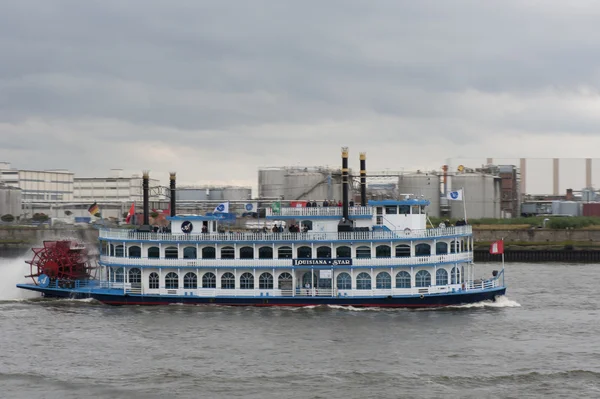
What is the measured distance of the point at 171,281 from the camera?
48.3m

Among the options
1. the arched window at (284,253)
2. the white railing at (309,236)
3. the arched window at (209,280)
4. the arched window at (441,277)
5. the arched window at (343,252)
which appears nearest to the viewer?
the white railing at (309,236)

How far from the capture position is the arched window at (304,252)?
47438 mm

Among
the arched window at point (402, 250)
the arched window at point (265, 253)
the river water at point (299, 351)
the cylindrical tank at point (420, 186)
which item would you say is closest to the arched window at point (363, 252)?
the arched window at point (402, 250)

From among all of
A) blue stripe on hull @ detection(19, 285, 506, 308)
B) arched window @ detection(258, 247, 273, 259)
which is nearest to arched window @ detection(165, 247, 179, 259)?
blue stripe on hull @ detection(19, 285, 506, 308)

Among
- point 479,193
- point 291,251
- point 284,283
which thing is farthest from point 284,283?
point 479,193

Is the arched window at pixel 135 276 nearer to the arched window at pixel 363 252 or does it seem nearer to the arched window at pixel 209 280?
the arched window at pixel 209 280

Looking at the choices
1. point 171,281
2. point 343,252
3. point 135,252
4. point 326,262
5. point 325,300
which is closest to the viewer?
point 326,262

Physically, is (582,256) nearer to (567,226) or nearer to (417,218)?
(567,226)

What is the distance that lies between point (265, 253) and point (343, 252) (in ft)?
13.6

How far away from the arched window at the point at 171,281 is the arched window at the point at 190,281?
48cm

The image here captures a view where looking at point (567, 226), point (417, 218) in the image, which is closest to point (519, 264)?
point (567, 226)

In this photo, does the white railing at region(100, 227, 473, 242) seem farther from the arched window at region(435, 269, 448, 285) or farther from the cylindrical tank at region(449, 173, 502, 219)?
the cylindrical tank at region(449, 173, 502, 219)

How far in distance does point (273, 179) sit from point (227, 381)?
75688 millimetres

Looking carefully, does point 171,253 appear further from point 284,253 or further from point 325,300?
point 325,300
